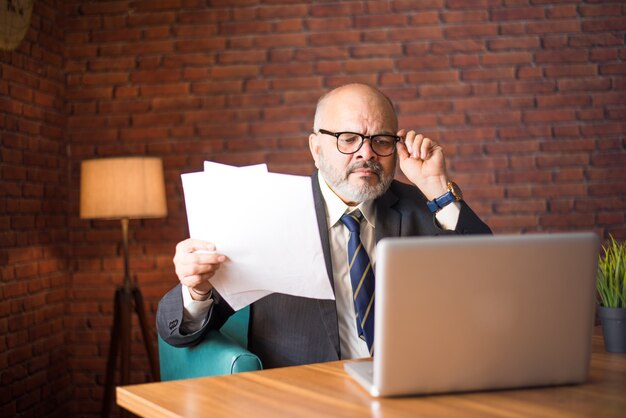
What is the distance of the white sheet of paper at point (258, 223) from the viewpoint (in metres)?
1.54

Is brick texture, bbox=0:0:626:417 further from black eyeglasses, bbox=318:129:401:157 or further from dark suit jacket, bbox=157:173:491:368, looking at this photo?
dark suit jacket, bbox=157:173:491:368

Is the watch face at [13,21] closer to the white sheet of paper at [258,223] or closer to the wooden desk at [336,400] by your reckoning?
the white sheet of paper at [258,223]

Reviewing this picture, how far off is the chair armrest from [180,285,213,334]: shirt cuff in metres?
0.05

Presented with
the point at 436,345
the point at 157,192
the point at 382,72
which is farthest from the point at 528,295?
the point at 382,72

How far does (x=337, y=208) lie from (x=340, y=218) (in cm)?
5

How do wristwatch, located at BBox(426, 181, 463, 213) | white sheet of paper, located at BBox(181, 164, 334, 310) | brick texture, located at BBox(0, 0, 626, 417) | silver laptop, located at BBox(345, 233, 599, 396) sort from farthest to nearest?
brick texture, located at BBox(0, 0, 626, 417) < wristwatch, located at BBox(426, 181, 463, 213) < white sheet of paper, located at BBox(181, 164, 334, 310) < silver laptop, located at BBox(345, 233, 599, 396)

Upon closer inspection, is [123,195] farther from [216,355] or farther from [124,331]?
[216,355]

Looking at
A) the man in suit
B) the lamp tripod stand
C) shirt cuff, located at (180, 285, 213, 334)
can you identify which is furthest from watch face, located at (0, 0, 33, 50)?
shirt cuff, located at (180, 285, 213, 334)

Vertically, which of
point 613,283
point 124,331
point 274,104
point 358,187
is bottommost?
point 124,331

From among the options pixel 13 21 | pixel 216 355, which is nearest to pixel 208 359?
pixel 216 355

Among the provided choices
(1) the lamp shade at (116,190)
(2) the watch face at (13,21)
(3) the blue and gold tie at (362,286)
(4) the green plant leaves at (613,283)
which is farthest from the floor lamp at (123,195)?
(4) the green plant leaves at (613,283)

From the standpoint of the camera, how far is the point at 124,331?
3.46 m

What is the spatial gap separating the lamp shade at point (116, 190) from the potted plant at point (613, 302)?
2.27m

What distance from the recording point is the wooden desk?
1136 millimetres
